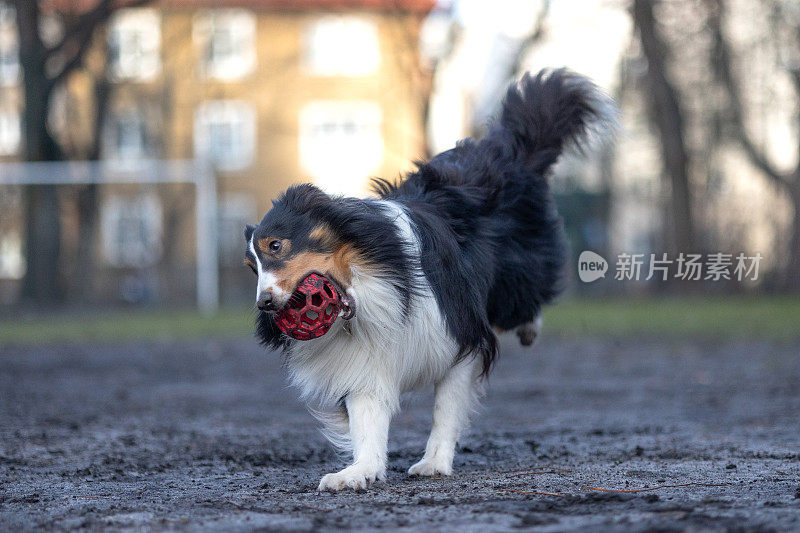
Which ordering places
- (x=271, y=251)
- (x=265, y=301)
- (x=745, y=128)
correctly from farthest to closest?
(x=745, y=128), (x=271, y=251), (x=265, y=301)

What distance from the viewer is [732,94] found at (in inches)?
870

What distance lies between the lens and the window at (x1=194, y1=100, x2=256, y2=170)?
1297 inches

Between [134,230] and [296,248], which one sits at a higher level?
[134,230]

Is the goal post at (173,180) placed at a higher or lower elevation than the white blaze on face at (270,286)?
higher

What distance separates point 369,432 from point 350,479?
9.2 inches

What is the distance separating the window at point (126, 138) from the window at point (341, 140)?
200 inches

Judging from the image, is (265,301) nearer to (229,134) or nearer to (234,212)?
(234,212)

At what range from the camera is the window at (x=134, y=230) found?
960 inches

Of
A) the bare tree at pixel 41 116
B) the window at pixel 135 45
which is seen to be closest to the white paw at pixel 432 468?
the bare tree at pixel 41 116

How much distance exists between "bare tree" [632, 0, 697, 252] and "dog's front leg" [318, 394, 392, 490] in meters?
17.7

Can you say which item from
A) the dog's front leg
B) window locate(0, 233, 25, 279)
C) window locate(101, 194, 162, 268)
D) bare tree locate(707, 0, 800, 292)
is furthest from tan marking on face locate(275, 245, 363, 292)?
window locate(101, 194, 162, 268)

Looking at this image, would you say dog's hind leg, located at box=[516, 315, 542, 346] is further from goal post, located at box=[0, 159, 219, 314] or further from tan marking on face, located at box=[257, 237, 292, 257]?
goal post, located at box=[0, 159, 219, 314]

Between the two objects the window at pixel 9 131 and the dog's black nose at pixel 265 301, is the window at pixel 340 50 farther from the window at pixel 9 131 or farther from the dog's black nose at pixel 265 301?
the dog's black nose at pixel 265 301

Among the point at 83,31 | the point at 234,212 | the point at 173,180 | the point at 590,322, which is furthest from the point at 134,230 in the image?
the point at 590,322
